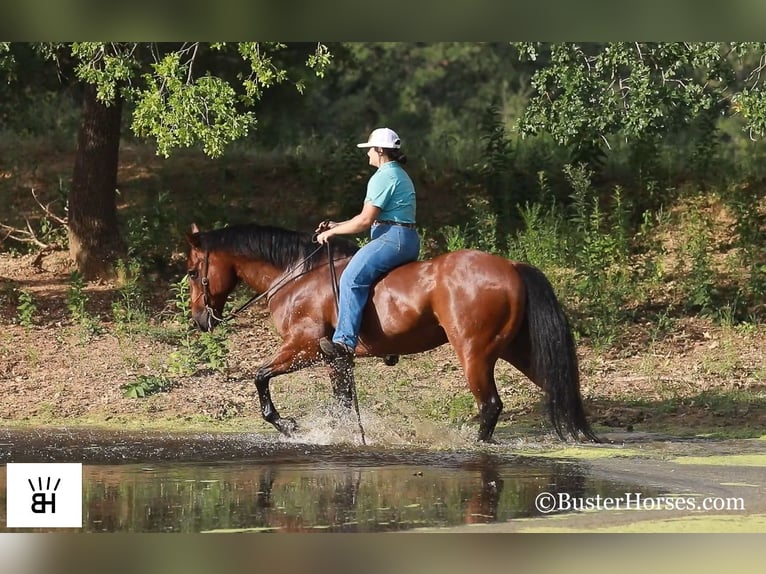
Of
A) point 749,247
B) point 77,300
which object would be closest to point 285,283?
point 77,300

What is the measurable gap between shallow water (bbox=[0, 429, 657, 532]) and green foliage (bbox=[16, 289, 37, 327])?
4.02m

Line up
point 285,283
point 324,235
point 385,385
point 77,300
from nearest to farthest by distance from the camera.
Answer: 1. point 324,235
2. point 285,283
3. point 385,385
4. point 77,300

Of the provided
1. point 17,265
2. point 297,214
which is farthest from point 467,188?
point 17,265

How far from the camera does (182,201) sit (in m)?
19.8

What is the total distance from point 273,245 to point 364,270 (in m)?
1.15

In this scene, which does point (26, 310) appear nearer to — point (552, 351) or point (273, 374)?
point (273, 374)

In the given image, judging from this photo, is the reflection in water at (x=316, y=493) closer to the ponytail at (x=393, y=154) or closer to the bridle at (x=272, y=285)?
the bridle at (x=272, y=285)

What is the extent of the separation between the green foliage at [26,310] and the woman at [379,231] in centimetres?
579

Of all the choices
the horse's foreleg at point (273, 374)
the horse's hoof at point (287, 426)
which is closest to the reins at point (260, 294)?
the horse's foreleg at point (273, 374)

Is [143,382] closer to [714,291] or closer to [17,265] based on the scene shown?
[17,265]

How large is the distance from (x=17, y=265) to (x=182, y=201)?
2.71 metres

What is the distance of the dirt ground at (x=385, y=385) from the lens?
13.0 m

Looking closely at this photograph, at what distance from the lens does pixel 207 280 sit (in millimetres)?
12242

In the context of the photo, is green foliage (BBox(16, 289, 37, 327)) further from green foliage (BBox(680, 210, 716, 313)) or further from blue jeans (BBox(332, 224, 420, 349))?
green foliage (BBox(680, 210, 716, 313))
